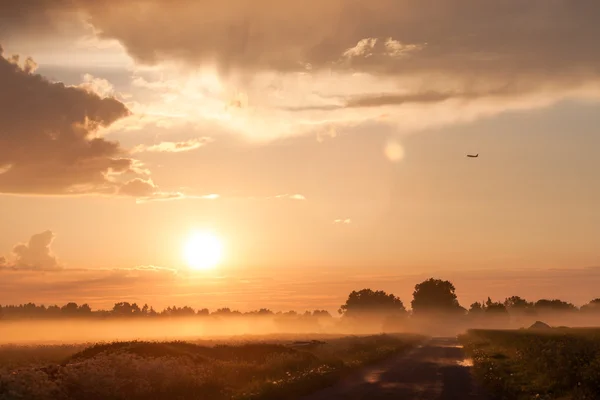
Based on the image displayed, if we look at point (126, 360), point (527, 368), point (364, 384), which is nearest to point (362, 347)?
point (527, 368)

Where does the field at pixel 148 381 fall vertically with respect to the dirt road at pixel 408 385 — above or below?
above

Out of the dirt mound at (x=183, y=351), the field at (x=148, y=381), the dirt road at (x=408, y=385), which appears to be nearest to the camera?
the field at (x=148, y=381)

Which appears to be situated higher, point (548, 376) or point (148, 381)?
point (148, 381)

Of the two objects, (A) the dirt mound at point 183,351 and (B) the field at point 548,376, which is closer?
(B) the field at point 548,376

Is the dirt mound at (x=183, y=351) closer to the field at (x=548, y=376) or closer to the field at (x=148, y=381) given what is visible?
the field at (x=148, y=381)

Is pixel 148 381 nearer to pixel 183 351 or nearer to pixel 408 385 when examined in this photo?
pixel 408 385

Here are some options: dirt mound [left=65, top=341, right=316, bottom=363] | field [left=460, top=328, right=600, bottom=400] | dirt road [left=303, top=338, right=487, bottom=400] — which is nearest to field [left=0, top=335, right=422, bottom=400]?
dirt road [left=303, top=338, right=487, bottom=400]

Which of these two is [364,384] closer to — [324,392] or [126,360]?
[324,392]

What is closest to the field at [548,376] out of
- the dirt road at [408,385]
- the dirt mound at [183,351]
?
the dirt road at [408,385]

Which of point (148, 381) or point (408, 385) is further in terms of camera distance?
point (408, 385)

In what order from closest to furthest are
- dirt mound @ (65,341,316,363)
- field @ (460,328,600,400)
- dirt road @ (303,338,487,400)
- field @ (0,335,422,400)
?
field @ (0,335,422,400), field @ (460,328,600,400), dirt road @ (303,338,487,400), dirt mound @ (65,341,316,363)

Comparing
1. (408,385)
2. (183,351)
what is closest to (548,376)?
(408,385)

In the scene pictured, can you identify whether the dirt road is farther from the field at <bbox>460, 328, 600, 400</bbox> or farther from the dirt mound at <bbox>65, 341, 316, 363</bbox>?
the dirt mound at <bbox>65, 341, 316, 363</bbox>

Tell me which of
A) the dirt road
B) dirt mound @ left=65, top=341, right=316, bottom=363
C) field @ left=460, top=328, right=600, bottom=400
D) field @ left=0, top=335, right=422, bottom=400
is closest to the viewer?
field @ left=0, top=335, right=422, bottom=400
